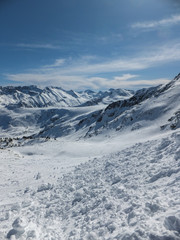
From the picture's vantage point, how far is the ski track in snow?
5.67 meters

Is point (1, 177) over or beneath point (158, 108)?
beneath

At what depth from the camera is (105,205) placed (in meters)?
7.67

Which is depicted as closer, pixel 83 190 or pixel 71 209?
pixel 71 209

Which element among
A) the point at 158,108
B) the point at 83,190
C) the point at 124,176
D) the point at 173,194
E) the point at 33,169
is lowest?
the point at 33,169

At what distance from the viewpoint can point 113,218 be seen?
6.61 meters

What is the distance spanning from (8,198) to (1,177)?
15.3ft

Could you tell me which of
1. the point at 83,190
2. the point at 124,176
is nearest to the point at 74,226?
the point at 83,190

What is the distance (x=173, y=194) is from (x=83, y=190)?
5.44m

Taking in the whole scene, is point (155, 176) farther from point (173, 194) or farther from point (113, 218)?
point (113, 218)

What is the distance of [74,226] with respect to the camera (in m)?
7.14

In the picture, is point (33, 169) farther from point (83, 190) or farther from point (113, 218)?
point (113, 218)

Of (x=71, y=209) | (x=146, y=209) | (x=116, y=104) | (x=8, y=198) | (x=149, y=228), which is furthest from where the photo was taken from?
(x=116, y=104)

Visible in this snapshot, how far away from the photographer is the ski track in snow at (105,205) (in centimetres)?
567

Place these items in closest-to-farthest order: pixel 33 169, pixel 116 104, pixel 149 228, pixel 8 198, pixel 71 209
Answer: pixel 149 228 → pixel 71 209 → pixel 8 198 → pixel 33 169 → pixel 116 104
